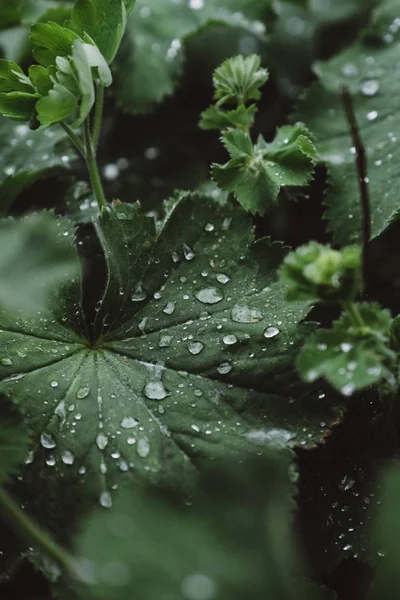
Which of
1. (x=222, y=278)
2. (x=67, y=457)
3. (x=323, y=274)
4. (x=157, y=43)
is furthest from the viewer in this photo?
(x=157, y=43)

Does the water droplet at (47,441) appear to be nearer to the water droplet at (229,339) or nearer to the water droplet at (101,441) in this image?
the water droplet at (101,441)

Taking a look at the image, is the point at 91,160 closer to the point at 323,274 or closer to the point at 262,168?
the point at 262,168

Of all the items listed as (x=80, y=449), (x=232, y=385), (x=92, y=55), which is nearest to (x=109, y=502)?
(x=80, y=449)

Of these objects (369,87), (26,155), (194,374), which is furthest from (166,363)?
(369,87)

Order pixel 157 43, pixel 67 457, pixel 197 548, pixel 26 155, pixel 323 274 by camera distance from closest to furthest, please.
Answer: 1. pixel 197 548
2. pixel 323 274
3. pixel 67 457
4. pixel 26 155
5. pixel 157 43

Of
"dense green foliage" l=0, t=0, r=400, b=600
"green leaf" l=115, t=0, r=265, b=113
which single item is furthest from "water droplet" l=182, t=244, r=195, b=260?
"green leaf" l=115, t=0, r=265, b=113

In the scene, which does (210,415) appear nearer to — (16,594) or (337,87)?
(16,594)

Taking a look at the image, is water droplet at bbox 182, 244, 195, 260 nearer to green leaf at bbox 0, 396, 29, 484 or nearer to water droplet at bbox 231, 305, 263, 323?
water droplet at bbox 231, 305, 263, 323

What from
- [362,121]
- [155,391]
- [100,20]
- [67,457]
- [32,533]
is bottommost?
[32,533]
